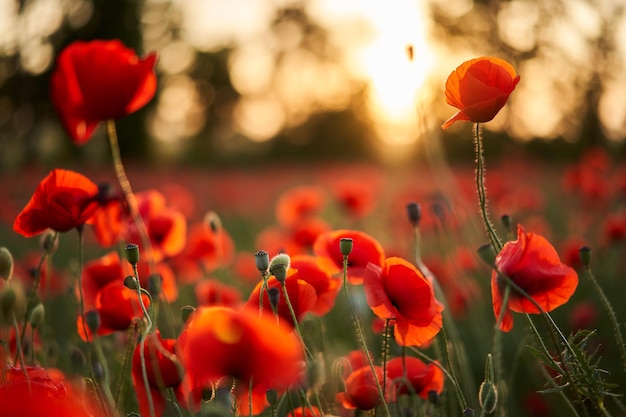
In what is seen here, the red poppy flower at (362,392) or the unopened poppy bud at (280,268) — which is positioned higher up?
the unopened poppy bud at (280,268)

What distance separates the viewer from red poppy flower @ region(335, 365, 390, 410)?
1.27 metres

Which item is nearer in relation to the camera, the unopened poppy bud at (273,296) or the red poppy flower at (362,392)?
the unopened poppy bud at (273,296)

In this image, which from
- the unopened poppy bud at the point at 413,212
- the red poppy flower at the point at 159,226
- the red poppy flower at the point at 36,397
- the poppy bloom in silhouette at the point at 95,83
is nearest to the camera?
the red poppy flower at the point at 36,397

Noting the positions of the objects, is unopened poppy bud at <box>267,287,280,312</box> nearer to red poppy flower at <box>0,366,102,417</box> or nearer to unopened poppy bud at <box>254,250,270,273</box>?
unopened poppy bud at <box>254,250,270,273</box>

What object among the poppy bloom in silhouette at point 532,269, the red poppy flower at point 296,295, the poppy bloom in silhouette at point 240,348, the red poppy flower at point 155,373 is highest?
the poppy bloom in silhouette at point 240,348

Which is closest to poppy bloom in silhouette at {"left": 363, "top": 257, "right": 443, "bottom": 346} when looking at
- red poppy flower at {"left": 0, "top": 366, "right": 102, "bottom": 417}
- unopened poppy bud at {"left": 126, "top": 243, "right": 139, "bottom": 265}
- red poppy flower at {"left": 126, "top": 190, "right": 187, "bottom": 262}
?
unopened poppy bud at {"left": 126, "top": 243, "right": 139, "bottom": 265}

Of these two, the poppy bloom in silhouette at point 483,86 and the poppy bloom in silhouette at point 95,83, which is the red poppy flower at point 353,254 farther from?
the poppy bloom in silhouette at point 95,83

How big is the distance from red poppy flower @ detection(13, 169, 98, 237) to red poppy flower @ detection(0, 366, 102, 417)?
1.02 feet

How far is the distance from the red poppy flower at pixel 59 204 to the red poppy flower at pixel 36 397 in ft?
1.02

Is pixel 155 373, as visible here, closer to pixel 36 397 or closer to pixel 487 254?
pixel 36 397

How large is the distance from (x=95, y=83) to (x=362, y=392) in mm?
870

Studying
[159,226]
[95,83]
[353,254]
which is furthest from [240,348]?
[159,226]

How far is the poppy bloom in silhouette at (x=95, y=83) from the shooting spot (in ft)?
4.90

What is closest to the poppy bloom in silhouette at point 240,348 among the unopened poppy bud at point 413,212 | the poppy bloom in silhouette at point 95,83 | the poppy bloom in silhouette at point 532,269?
the poppy bloom in silhouette at point 532,269
